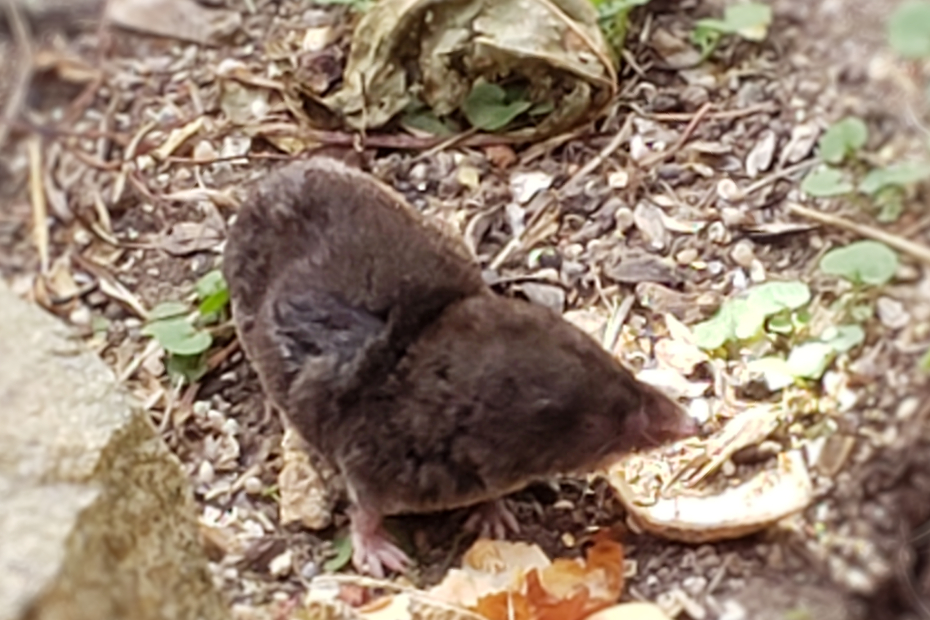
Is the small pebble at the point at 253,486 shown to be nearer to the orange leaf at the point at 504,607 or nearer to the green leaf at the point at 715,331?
the orange leaf at the point at 504,607

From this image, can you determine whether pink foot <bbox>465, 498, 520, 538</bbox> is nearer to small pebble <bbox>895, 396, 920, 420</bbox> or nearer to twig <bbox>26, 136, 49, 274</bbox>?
small pebble <bbox>895, 396, 920, 420</bbox>

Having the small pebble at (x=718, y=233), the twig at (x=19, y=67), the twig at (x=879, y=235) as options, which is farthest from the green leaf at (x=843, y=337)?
the twig at (x=19, y=67)

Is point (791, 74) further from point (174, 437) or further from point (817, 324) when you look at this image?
point (174, 437)

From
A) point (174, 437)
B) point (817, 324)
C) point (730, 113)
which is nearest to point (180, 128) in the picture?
point (174, 437)

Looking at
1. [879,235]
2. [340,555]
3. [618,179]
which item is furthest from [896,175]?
[340,555]

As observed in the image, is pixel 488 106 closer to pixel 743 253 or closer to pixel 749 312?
pixel 743 253
